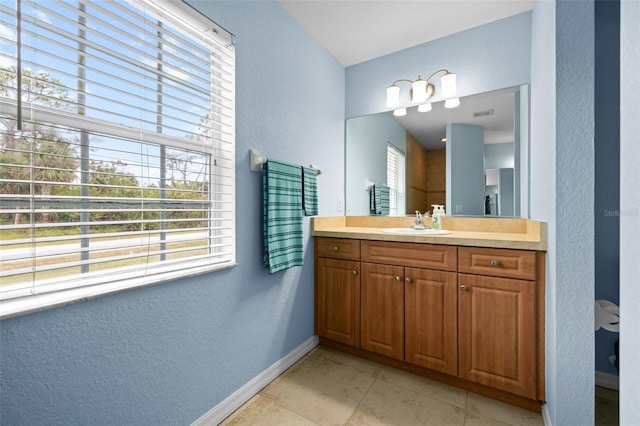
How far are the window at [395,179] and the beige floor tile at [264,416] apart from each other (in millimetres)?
1617

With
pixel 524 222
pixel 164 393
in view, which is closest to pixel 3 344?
pixel 164 393

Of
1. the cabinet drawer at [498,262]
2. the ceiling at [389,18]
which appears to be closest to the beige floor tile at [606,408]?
the cabinet drawer at [498,262]

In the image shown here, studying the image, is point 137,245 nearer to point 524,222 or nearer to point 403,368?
point 403,368

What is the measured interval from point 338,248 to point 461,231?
36.6 inches

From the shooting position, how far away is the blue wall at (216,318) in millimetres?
933

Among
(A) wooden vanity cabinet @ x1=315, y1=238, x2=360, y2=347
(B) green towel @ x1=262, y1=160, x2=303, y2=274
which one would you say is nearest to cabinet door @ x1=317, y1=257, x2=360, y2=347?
(A) wooden vanity cabinet @ x1=315, y1=238, x2=360, y2=347

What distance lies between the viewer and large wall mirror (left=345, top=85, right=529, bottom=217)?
202 centimetres

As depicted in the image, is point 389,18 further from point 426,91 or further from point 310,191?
point 310,191

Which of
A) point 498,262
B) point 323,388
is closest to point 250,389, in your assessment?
point 323,388

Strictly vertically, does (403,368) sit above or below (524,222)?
below

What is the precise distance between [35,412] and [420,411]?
5.35ft

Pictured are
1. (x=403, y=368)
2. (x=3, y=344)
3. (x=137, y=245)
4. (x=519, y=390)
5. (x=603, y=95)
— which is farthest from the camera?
(x=403, y=368)

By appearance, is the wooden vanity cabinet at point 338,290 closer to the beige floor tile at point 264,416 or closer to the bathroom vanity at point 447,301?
the bathroom vanity at point 447,301

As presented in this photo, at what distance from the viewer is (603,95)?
1.68 m
